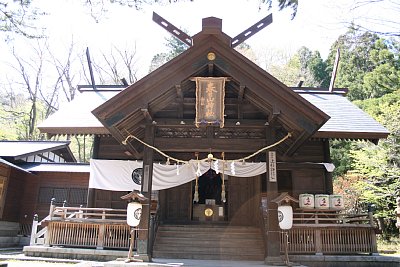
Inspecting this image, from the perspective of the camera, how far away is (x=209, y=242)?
1123 cm

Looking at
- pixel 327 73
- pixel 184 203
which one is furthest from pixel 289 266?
pixel 327 73

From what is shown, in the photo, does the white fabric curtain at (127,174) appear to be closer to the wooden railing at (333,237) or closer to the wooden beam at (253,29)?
the wooden railing at (333,237)

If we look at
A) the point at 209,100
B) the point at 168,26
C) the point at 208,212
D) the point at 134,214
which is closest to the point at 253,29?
the point at 168,26

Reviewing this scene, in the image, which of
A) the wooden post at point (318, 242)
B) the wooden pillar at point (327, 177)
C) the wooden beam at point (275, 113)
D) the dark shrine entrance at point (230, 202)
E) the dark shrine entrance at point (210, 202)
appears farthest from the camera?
the dark shrine entrance at point (210, 202)

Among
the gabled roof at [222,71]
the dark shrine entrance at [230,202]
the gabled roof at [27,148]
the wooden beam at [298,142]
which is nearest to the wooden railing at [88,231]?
the dark shrine entrance at [230,202]

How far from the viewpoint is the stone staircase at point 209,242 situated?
10.5m

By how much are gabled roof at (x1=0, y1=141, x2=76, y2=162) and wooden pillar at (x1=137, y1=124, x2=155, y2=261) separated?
1210cm

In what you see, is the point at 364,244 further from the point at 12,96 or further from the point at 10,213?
the point at 12,96

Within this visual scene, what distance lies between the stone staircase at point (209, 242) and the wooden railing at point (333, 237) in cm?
127

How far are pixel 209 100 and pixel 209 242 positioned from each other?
5231 mm

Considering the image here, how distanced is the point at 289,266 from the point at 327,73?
3134 cm

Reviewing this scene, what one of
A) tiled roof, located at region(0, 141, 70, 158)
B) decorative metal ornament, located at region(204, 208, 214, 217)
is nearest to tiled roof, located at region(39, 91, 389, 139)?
tiled roof, located at region(0, 141, 70, 158)

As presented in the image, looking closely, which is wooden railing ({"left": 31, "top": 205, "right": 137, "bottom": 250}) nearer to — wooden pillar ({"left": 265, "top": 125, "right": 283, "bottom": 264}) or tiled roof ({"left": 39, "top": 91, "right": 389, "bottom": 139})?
tiled roof ({"left": 39, "top": 91, "right": 389, "bottom": 139})

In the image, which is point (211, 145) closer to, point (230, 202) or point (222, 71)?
point (222, 71)
